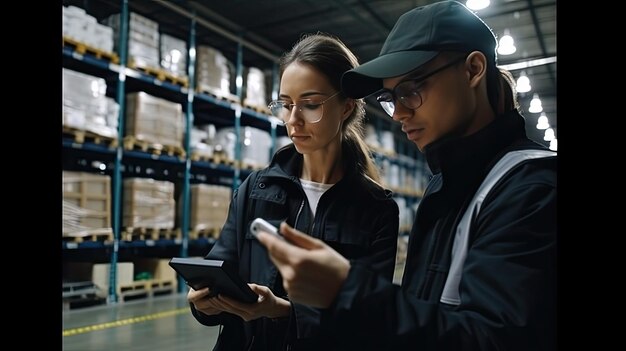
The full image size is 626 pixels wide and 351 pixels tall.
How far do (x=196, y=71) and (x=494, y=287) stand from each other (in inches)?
224

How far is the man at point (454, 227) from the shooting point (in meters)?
0.69

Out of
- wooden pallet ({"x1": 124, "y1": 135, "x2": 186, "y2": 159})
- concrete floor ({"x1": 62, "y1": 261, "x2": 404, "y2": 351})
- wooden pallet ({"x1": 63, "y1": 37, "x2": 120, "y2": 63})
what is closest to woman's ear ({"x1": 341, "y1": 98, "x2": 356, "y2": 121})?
concrete floor ({"x1": 62, "y1": 261, "x2": 404, "y2": 351})

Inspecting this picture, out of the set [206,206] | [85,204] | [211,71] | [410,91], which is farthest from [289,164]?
[211,71]

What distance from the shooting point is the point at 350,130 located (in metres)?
1.14

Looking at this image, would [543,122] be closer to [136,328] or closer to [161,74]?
[136,328]

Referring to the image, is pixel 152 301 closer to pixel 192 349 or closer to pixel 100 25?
pixel 192 349

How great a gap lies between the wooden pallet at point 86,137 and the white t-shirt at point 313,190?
13.6ft

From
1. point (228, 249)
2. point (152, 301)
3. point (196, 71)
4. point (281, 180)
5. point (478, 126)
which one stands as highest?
point (196, 71)

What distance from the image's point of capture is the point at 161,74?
17.8 ft

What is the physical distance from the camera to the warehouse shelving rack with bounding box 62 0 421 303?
Answer: 4.89 metres

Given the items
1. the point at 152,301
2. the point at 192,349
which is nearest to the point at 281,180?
the point at 192,349

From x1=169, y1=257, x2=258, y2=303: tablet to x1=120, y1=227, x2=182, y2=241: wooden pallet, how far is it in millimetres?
4252

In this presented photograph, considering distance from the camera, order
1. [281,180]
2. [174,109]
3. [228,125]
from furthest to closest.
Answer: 1. [228,125]
2. [174,109]
3. [281,180]
